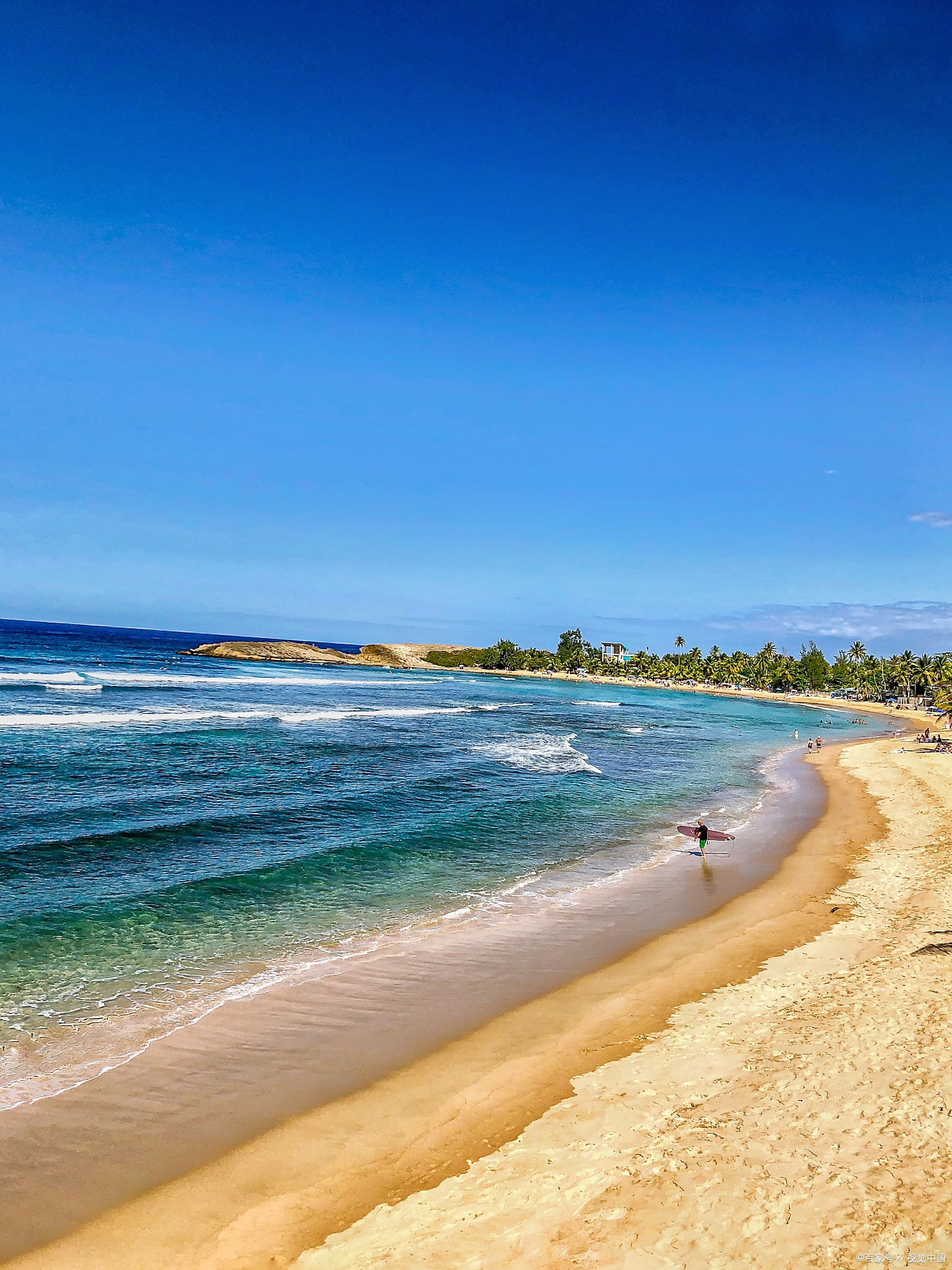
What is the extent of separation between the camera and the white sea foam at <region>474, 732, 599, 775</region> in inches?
1448

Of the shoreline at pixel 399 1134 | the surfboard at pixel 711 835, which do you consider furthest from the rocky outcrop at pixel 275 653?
the shoreline at pixel 399 1134

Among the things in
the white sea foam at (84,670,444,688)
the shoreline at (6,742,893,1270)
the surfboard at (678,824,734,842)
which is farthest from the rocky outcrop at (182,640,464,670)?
the shoreline at (6,742,893,1270)

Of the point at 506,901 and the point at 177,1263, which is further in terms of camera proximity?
the point at 506,901

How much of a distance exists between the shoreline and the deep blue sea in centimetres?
315

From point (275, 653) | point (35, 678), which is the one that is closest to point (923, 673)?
point (35, 678)

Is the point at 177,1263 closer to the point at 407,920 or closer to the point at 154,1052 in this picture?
the point at 154,1052

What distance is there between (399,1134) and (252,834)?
14300mm

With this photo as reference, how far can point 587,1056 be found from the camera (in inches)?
391

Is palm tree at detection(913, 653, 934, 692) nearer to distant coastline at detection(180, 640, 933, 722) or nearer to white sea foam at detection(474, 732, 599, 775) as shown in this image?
distant coastline at detection(180, 640, 933, 722)

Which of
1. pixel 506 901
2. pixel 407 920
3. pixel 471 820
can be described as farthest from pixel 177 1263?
pixel 471 820

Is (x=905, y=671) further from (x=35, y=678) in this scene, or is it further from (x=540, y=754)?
(x=35, y=678)

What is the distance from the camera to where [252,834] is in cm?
2128

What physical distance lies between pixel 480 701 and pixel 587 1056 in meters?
72.6

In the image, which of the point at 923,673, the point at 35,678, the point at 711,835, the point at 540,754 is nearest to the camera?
the point at 711,835
